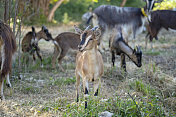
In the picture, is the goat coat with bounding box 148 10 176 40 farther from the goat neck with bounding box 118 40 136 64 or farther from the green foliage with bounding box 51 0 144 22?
the green foliage with bounding box 51 0 144 22

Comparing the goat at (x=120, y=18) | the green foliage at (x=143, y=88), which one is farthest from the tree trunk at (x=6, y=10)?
the goat at (x=120, y=18)

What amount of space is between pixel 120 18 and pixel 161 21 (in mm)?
1848

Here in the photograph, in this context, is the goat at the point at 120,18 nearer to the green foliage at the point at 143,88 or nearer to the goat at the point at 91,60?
the green foliage at the point at 143,88

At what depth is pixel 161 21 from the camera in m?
12.4

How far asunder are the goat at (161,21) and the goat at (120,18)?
423mm

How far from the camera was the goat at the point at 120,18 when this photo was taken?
11977mm

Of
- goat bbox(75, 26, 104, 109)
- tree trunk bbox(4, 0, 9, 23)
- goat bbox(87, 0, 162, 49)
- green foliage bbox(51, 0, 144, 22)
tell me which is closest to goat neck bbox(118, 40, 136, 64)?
goat bbox(75, 26, 104, 109)

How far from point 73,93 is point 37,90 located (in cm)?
90

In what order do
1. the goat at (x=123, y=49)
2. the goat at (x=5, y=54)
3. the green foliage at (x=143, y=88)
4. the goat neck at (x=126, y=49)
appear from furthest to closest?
the goat neck at (x=126, y=49) → the goat at (x=123, y=49) → the green foliage at (x=143, y=88) → the goat at (x=5, y=54)

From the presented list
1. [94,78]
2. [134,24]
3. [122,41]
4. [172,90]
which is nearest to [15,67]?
[122,41]

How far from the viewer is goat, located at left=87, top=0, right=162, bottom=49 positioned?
12.0m

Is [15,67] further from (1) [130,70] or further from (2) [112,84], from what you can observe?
(1) [130,70]

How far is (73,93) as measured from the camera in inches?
248

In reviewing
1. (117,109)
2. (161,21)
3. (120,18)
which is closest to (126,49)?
(117,109)
